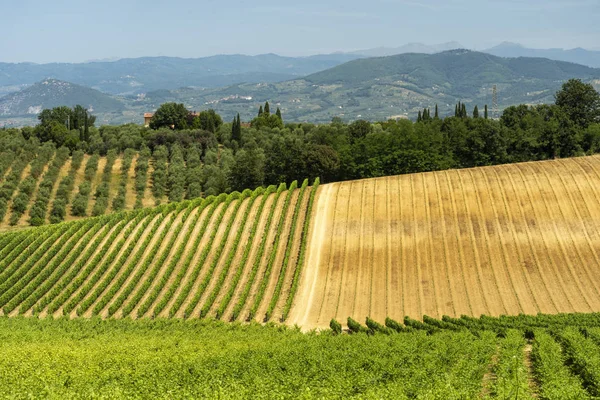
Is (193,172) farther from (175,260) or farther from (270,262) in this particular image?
(270,262)

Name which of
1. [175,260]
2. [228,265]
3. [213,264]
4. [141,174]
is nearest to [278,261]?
[228,265]

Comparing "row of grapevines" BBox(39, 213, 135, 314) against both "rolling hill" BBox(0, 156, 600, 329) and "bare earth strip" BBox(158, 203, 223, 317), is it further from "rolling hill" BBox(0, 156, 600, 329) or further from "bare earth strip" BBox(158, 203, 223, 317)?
"bare earth strip" BBox(158, 203, 223, 317)

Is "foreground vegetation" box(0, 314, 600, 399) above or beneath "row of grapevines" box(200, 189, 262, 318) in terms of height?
above

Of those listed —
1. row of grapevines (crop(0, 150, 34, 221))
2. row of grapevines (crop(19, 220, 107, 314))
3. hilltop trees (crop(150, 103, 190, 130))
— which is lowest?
row of grapevines (crop(19, 220, 107, 314))

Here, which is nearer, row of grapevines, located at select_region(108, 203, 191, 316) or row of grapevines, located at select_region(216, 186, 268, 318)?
row of grapevines, located at select_region(216, 186, 268, 318)

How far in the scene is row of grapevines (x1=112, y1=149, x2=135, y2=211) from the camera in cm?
9752

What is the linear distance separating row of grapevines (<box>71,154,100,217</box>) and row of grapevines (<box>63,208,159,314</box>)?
26.5 metres

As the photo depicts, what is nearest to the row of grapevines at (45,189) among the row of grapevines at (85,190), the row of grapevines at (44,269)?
the row of grapevines at (85,190)

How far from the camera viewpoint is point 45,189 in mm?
96062

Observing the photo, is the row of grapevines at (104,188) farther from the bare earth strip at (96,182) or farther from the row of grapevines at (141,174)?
the row of grapevines at (141,174)

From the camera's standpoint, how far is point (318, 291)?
2229 inches

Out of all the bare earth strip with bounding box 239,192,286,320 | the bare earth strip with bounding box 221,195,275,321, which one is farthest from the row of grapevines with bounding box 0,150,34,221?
the bare earth strip with bounding box 239,192,286,320

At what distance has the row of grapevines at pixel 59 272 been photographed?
5750 cm

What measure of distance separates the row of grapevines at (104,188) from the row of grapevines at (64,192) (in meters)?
4.41
